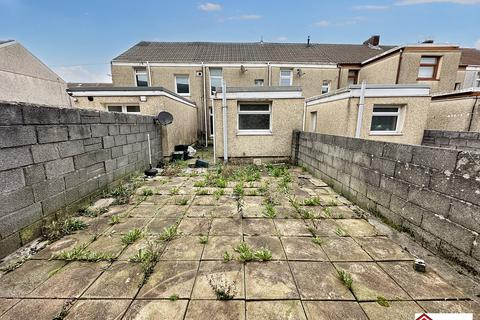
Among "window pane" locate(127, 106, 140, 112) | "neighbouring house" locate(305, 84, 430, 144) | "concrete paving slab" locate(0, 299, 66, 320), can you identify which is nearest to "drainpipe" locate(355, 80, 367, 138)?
"neighbouring house" locate(305, 84, 430, 144)

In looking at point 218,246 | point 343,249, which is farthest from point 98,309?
point 343,249

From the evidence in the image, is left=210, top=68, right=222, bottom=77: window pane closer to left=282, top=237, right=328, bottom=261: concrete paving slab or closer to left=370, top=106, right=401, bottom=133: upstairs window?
left=370, top=106, right=401, bottom=133: upstairs window

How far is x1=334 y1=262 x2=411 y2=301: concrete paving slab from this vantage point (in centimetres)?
170

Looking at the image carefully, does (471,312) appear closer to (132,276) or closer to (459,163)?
(459,163)

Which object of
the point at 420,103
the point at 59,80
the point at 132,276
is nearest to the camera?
the point at 132,276

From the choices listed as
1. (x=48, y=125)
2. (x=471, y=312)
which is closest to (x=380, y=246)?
(x=471, y=312)

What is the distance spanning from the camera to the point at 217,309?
1.57 metres

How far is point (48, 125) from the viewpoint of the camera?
9.13 feet

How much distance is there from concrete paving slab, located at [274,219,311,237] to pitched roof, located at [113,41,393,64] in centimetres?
1317

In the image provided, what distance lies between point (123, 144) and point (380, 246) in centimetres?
563

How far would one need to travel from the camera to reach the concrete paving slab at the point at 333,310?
4.96 ft

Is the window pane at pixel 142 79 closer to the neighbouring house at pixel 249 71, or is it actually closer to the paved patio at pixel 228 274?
the neighbouring house at pixel 249 71

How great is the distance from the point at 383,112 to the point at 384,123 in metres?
0.44

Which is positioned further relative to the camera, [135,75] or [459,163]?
[135,75]
